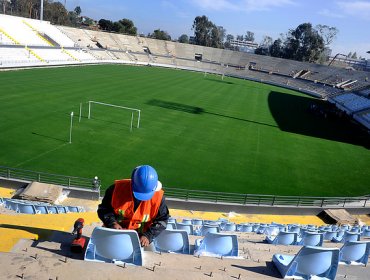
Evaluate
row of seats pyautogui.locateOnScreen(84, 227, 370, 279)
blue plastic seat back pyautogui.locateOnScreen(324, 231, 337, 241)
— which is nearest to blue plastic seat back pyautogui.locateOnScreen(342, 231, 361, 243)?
blue plastic seat back pyautogui.locateOnScreen(324, 231, 337, 241)

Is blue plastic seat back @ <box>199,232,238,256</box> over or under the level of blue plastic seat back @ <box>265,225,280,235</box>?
over

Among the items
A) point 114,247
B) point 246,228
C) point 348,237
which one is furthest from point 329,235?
point 114,247

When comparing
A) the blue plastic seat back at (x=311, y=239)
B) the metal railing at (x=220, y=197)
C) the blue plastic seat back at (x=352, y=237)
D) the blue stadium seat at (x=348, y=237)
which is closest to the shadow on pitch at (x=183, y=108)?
the metal railing at (x=220, y=197)

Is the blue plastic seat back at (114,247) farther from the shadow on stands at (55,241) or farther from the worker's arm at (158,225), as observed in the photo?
the worker's arm at (158,225)

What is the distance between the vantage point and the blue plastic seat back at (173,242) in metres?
5.97

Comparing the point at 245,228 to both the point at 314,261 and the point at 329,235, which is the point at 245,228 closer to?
the point at 329,235

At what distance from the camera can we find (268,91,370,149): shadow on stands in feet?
118

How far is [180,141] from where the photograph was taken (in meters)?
26.6

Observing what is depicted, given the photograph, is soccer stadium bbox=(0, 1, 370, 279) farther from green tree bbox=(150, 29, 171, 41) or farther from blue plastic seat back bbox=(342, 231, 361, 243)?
green tree bbox=(150, 29, 171, 41)

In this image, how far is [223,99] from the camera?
160 feet

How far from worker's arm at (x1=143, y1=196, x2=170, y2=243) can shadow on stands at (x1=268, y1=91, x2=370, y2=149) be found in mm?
31979

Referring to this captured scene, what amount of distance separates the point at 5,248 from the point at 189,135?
78.1 feet

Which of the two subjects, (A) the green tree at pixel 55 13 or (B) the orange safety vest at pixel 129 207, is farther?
(A) the green tree at pixel 55 13

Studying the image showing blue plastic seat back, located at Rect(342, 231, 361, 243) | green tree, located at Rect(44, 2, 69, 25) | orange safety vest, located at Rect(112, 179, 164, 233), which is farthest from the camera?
green tree, located at Rect(44, 2, 69, 25)
